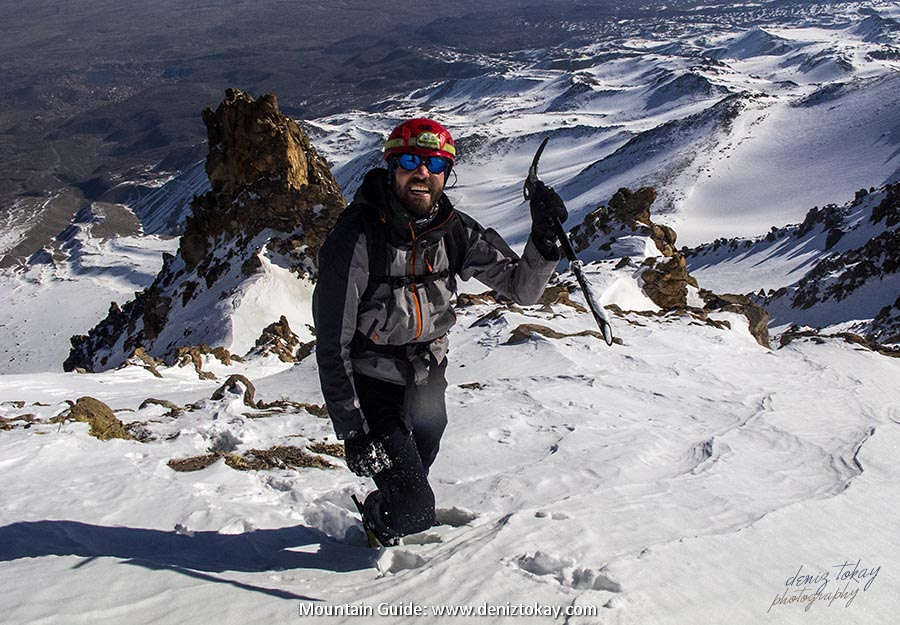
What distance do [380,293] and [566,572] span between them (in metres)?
1.72

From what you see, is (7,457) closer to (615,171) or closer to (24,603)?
(24,603)

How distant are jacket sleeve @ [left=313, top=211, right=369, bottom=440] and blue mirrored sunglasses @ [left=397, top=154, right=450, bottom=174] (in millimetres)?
410

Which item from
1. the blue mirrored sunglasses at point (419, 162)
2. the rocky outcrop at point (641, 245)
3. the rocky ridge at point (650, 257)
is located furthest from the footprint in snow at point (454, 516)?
the rocky outcrop at point (641, 245)

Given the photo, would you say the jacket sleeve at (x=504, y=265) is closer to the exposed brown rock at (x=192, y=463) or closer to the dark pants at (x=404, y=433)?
the dark pants at (x=404, y=433)

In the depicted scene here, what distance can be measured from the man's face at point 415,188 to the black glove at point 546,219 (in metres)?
0.68

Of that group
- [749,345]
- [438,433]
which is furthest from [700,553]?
[749,345]

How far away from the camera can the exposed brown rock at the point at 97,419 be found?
5.95m

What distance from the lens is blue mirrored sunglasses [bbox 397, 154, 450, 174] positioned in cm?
370

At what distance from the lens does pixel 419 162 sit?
3717 millimetres

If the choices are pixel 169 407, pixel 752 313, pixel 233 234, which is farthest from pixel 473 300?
pixel 233 234

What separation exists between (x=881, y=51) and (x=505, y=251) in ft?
565

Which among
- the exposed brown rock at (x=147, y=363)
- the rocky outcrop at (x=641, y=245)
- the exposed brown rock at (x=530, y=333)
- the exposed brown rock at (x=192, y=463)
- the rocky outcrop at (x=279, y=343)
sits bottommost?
the rocky outcrop at (x=641, y=245)

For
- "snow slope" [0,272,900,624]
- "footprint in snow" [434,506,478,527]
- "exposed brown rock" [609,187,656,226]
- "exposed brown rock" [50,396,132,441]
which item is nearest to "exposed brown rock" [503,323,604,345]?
"snow slope" [0,272,900,624]

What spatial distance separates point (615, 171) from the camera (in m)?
69.9
